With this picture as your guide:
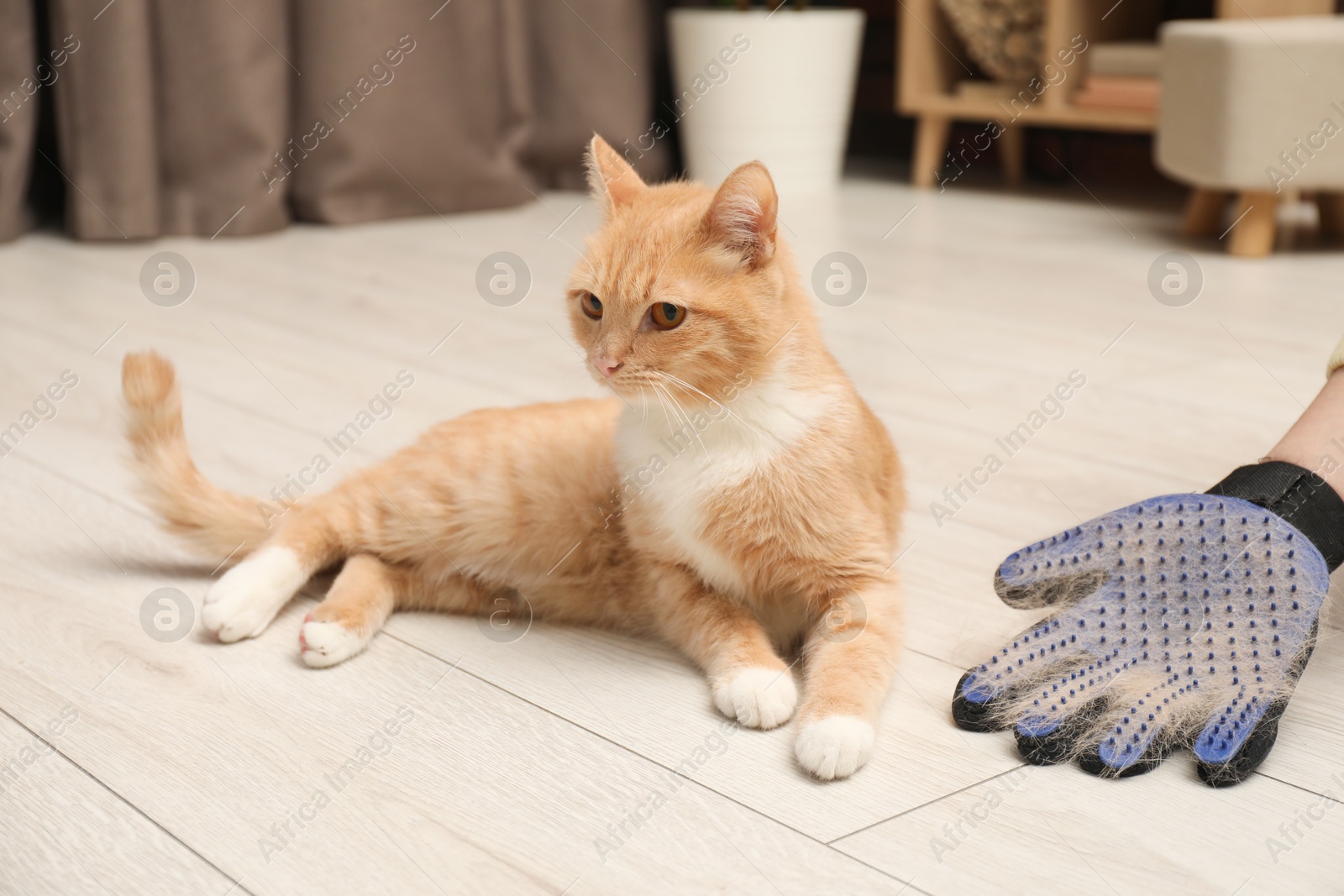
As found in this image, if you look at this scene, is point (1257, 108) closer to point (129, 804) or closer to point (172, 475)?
point (172, 475)

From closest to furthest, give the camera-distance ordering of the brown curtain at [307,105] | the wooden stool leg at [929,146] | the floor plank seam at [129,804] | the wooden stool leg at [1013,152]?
the floor plank seam at [129,804]
the brown curtain at [307,105]
the wooden stool leg at [929,146]
the wooden stool leg at [1013,152]

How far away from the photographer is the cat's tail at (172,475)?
4.27 ft

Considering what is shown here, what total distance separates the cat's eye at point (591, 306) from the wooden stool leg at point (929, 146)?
3.32 m

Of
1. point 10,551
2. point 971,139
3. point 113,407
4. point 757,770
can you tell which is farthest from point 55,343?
point 971,139

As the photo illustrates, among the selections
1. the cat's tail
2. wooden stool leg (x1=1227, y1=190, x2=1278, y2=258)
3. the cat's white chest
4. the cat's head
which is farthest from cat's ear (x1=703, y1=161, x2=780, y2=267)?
wooden stool leg (x1=1227, y1=190, x2=1278, y2=258)

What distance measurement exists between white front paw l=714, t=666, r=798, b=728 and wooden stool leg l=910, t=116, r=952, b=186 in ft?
11.4

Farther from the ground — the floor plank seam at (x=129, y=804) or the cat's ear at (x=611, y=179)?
the cat's ear at (x=611, y=179)

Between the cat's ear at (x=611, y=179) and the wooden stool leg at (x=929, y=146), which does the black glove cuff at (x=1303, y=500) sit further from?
the wooden stool leg at (x=929, y=146)

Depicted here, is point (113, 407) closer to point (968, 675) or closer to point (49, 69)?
point (968, 675)

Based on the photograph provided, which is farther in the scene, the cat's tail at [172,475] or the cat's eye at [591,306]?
the cat's tail at [172,475]

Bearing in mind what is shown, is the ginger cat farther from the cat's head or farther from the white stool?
the white stool

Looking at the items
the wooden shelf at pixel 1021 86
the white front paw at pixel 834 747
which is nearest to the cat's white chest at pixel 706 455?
the white front paw at pixel 834 747

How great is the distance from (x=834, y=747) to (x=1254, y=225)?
8.52 feet

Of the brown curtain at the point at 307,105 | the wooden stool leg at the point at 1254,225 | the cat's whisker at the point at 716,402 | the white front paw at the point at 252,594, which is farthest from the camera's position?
the brown curtain at the point at 307,105
